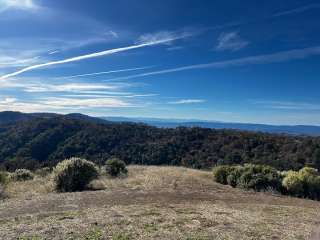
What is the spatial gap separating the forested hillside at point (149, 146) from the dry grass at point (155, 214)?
23.6m

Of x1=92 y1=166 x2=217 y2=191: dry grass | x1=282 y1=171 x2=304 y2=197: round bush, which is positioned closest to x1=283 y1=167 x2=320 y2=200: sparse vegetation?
x1=282 y1=171 x2=304 y2=197: round bush

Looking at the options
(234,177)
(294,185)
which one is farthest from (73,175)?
(294,185)

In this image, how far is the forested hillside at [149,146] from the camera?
150 feet

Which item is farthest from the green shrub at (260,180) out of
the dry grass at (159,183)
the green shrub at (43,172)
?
the green shrub at (43,172)

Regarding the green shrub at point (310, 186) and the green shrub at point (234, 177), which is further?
the green shrub at point (234, 177)

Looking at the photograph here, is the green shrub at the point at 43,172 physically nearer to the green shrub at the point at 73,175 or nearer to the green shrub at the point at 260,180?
the green shrub at the point at 73,175

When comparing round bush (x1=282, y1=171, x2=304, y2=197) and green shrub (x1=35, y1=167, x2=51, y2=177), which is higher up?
round bush (x1=282, y1=171, x2=304, y2=197)

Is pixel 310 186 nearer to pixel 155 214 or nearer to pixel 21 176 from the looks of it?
pixel 155 214

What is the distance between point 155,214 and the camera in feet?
39.0

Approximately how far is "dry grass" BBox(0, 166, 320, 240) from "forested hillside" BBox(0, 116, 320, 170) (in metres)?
23.6

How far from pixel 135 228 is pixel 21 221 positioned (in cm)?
328

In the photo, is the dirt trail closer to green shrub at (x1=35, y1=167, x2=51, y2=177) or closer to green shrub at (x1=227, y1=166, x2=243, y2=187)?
green shrub at (x1=227, y1=166, x2=243, y2=187)

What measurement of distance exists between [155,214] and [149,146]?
163ft

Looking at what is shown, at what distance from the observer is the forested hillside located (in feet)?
150
